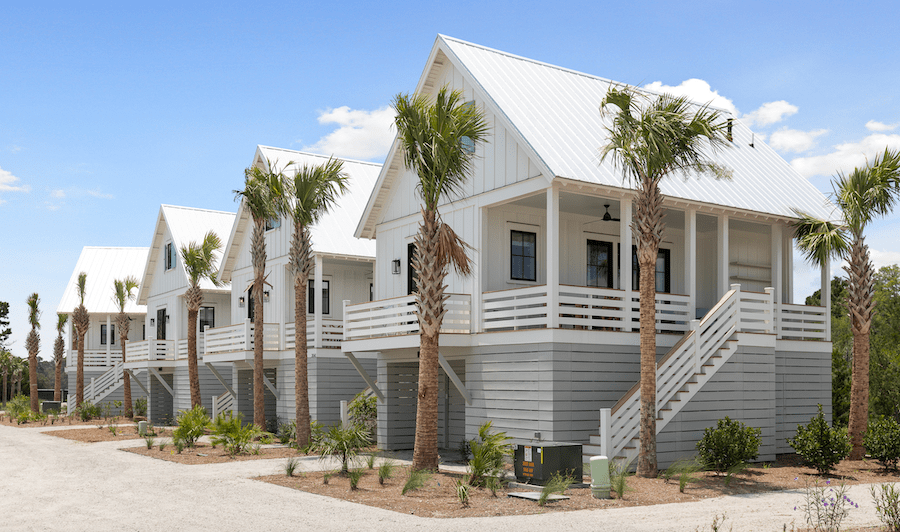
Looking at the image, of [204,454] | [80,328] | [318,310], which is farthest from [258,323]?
[80,328]

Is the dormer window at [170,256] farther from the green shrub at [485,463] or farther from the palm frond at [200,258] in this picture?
the green shrub at [485,463]

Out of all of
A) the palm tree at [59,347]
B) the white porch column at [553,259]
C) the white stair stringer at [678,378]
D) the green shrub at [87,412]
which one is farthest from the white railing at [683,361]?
the palm tree at [59,347]

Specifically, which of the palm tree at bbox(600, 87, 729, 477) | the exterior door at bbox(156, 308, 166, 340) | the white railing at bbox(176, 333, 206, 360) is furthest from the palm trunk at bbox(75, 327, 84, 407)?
the palm tree at bbox(600, 87, 729, 477)

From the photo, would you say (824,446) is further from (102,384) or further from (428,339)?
(102,384)

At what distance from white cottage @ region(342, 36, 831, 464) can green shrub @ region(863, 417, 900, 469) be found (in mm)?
1982

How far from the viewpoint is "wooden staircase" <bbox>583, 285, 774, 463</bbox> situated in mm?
16906

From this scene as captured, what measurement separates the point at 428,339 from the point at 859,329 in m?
10.7

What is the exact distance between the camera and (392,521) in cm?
1205

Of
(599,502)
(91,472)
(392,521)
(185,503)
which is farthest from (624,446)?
(91,472)

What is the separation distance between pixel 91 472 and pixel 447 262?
9.25m

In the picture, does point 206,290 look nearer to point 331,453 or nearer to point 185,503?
point 331,453

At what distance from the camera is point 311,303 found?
1163 inches

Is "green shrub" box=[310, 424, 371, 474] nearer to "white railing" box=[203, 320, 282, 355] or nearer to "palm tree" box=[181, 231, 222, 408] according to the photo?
"white railing" box=[203, 320, 282, 355]

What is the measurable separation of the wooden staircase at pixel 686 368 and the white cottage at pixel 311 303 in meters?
9.63
